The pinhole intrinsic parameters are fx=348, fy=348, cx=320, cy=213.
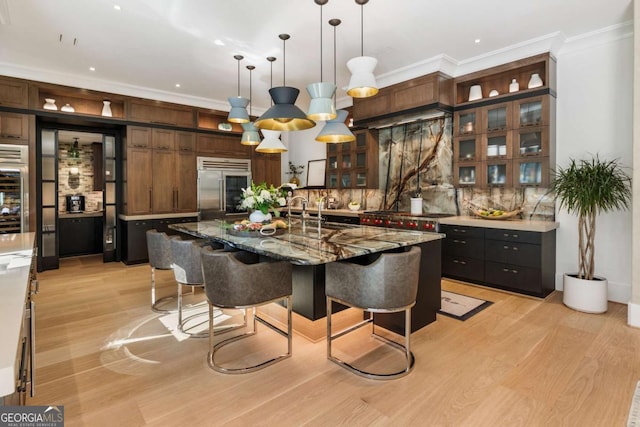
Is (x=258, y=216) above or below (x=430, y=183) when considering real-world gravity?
below

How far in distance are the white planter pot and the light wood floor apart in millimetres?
114

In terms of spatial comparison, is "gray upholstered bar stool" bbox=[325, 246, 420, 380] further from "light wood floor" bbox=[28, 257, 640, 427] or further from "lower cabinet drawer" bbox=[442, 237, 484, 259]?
"lower cabinet drawer" bbox=[442, 237, 484, 259]

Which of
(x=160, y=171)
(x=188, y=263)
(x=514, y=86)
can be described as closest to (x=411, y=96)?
(x=514, y=86)

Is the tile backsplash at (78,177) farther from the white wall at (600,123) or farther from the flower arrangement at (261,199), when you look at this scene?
the white wall at (600,123)

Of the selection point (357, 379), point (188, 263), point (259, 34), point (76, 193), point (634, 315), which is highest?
point (259, 34)

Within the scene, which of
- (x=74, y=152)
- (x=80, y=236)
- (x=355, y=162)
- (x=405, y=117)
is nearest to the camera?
(x=405, y=117)

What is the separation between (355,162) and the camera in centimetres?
658

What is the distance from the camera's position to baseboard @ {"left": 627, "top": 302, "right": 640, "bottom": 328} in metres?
3.29

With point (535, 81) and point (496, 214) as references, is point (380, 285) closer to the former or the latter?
point (496, 214)

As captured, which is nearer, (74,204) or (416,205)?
(416,205)

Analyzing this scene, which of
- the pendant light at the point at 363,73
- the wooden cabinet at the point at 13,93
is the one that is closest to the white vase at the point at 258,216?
the pendant light at the point at 363,73

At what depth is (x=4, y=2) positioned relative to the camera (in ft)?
10.5

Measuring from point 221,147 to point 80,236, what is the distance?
3257 millimetres

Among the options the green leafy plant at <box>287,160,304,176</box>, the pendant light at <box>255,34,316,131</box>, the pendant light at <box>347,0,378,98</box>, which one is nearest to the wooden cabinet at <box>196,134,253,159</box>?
the green leafy plant at <box>287,160,304,176</box>
